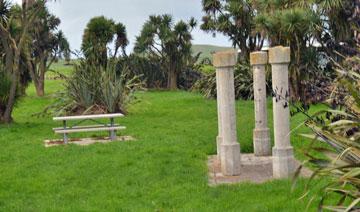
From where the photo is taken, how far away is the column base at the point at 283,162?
26.0 feet

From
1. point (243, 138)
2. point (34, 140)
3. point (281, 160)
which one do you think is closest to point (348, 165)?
point (281, 160)

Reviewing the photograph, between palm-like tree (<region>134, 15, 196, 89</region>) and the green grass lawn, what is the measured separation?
21958 millimetres

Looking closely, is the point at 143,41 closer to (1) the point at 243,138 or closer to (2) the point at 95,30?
(2) the point at 95,30

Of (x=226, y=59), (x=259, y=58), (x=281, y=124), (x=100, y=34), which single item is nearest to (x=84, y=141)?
(x=259, y=58)

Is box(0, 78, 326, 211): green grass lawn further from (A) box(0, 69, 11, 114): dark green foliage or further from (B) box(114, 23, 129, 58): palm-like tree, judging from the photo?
(B) box(114, 23, 129, 58): palm-like tree

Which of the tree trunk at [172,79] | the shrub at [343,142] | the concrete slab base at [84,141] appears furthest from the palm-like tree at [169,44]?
the shrub at [343,142]

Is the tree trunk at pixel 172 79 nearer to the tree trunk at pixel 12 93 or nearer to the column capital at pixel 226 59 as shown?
the tree trunk at pixel 12 93

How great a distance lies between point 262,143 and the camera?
32.7 feet

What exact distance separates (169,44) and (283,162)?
29459 mm

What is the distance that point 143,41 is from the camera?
37.8 metres

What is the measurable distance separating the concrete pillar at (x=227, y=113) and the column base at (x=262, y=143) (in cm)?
156

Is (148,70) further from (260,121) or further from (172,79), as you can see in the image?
(260,121)

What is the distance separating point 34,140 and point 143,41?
25035 millimetres

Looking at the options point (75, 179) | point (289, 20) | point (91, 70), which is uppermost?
point (289, 20)
